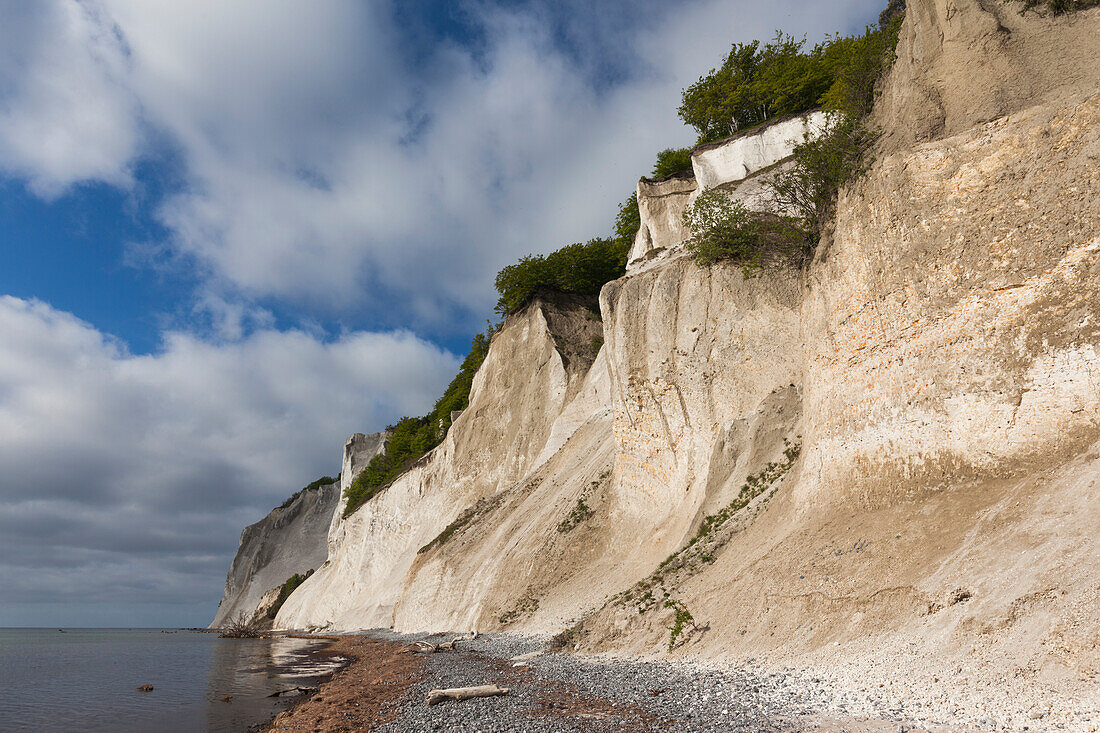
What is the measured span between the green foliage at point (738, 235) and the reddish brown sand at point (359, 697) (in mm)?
14364

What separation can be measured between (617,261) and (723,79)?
11857 millimetres

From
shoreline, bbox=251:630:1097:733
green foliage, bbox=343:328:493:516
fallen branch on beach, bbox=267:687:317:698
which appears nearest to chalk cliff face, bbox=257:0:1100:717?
shoreline, bbox=251:630:1097:733

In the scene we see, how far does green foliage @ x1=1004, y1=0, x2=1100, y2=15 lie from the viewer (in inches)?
456

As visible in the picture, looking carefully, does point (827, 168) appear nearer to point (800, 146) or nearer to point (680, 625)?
point (800, 146)

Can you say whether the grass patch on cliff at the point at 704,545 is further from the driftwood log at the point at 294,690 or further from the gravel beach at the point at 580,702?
the driftwood log at the point at 294,690

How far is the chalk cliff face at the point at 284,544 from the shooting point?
63656mm

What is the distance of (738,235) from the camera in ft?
62.6

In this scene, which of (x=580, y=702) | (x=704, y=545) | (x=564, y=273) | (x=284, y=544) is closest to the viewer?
(x=580, y=702)

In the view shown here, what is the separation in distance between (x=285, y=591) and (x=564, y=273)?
43.6m

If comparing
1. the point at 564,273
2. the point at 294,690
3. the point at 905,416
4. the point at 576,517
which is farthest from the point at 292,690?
the point at 564,273

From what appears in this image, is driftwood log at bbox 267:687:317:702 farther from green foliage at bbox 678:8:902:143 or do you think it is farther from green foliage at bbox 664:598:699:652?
green foliage at bbox 678:8:902:143

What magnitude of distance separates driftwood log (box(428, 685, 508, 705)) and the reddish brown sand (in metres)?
0.64

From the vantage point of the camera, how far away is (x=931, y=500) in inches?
396

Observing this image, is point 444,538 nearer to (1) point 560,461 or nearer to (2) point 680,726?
(1) point 560,461
